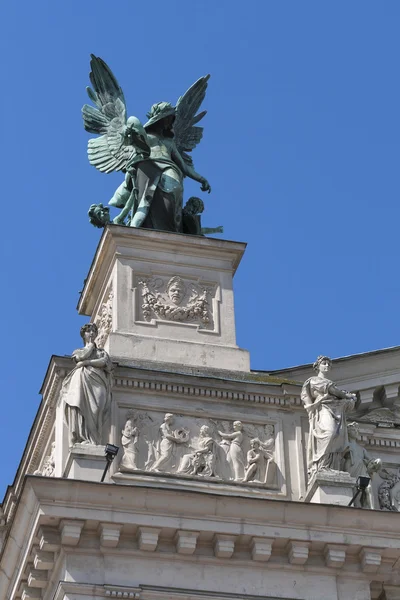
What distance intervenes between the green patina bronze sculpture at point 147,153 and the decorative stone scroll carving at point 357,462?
4362 millimetres

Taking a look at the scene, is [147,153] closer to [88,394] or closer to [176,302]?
[176,302]

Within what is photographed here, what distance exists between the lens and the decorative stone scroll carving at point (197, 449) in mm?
23797

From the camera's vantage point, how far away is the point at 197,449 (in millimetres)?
24062

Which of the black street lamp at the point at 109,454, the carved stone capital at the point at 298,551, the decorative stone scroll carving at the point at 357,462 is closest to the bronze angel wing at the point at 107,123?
the decorative stone scroll carving at the point at 357,462

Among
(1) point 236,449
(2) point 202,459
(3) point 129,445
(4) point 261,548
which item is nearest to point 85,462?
(3) point 129,445

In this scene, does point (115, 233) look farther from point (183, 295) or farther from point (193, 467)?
point (193, 467)

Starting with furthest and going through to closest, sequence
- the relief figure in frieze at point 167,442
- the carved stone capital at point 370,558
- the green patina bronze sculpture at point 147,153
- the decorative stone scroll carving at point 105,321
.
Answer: the green patina bronze sculpture at point 147,153, the decorative stone scroll carving at point 105,321, the relief figure in frieze at point 167,442, the carved stone capital at point 370,558

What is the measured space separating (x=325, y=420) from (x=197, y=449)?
1812mm

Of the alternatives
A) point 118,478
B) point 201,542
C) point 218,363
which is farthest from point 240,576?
point 218,363

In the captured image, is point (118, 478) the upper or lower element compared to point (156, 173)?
lower

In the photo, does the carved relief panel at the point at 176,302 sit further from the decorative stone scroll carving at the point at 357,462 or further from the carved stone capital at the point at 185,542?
the carved stone capital at the point at 185,542

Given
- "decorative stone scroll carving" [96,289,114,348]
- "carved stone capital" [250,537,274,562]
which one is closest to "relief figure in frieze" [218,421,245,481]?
"carved stone capital" [250,537,274,562]

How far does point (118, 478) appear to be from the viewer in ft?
76.6

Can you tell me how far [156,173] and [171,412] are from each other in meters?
4.56
